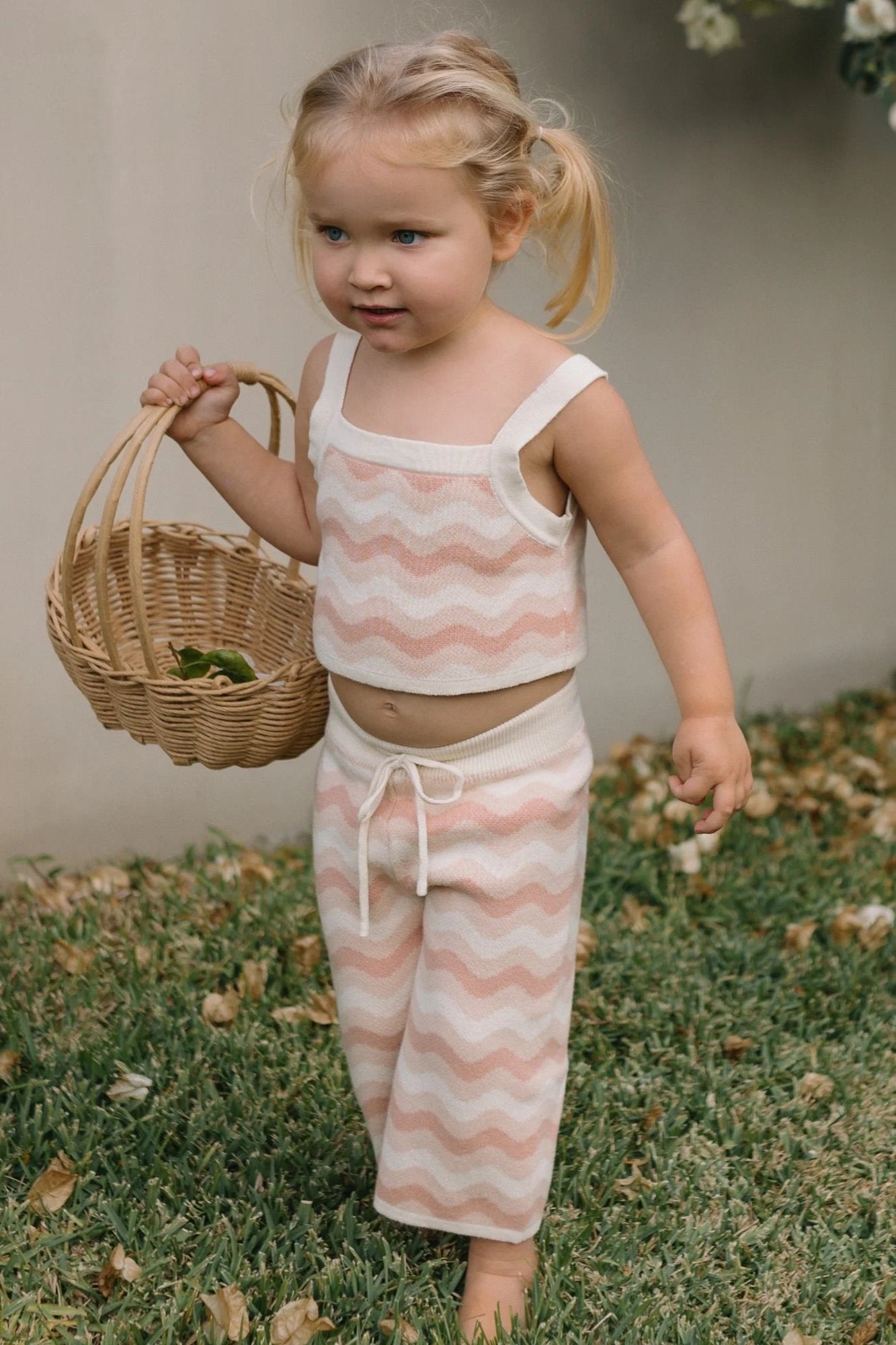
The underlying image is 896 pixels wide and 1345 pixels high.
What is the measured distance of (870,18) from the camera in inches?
142

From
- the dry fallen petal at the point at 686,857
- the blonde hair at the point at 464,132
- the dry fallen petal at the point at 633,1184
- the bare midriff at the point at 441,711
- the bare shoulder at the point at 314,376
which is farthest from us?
the dry fallen petal at the point at 686,857

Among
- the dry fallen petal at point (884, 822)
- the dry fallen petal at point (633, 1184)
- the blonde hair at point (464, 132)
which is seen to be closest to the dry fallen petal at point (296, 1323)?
the dry fallen petal at point (633, 1184)

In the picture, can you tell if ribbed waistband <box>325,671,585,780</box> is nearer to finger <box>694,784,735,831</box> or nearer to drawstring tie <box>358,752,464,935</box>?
drawstring tie <box>358,752,464,935</box>

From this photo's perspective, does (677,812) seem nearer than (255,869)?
No

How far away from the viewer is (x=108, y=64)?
3.19m

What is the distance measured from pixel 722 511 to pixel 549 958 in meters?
2.72

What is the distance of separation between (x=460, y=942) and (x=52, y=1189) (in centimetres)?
80

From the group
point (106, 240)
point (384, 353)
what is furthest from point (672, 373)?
point (384, 353)

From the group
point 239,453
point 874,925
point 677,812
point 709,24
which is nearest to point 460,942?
point 239,453

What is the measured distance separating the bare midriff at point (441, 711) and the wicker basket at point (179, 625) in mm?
149

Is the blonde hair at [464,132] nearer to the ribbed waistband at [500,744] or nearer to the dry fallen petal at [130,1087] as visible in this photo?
the ribbed waistband at [500,744]

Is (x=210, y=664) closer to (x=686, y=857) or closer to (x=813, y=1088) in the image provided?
(x=813, y=1088)

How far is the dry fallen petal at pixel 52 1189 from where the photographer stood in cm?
227

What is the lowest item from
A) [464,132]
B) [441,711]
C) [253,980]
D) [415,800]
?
[253,980]
